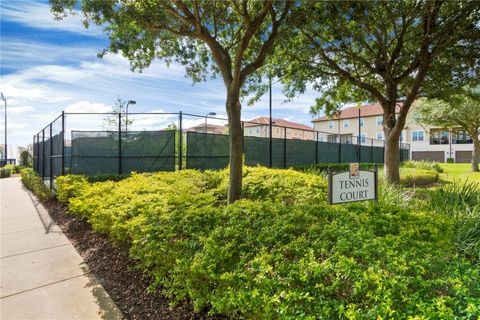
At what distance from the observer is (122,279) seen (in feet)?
11.3

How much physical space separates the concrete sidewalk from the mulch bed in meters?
0.10

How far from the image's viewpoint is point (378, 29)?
9.28m

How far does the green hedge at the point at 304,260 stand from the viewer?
67.4 inches

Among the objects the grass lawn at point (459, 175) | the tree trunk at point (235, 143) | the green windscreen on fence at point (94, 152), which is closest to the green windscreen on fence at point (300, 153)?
the grass lawn at point (459, 175)

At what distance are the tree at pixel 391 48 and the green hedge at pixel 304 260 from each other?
517 centimetres

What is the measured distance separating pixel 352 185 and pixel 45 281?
13.3 feet

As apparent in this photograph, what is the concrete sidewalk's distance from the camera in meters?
2.85

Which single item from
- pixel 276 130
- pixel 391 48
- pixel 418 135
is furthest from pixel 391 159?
pixel 418 135

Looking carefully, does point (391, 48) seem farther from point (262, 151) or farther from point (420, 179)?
point (420, 179)

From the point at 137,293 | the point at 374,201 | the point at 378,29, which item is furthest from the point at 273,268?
the point at 378,29

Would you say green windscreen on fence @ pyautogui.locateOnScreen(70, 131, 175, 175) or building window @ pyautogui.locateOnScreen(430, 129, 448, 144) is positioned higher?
building window @ pyautogui.locateOnScreen(430, 129, 448, 144)

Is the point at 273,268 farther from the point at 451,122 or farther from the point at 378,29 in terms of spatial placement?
the point at 451,122

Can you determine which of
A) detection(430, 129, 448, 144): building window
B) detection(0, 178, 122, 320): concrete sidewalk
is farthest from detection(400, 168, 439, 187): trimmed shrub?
detection(430, 129, 448, 144): building window

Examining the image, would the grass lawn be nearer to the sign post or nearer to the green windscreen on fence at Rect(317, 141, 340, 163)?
the green windscreen on fence at Rect(317, 141, 340, 163)
